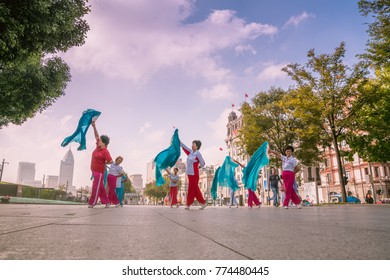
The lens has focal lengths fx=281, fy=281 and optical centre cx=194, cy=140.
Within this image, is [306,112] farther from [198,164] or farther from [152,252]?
[152,252]

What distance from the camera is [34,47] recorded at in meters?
8.28

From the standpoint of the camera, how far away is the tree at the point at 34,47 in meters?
7.15

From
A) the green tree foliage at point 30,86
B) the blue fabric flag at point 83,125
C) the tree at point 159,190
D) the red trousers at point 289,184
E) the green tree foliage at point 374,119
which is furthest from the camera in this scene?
the tree at point 159,190

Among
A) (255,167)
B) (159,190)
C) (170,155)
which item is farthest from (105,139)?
(159,190)

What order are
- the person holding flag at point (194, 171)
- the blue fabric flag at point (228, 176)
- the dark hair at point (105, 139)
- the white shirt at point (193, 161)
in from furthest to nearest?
the blue fabric flag at point (228, 176), the dark hair at point (105, 139), the white shirt at point (193, 161), the person holding flag at point (194, 171)

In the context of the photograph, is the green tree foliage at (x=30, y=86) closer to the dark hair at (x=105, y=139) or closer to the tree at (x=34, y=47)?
the tree at (x=34, y=47)

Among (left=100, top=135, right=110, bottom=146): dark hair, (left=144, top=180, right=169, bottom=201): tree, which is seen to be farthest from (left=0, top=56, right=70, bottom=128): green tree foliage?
(left=144, top=180, right=169, bottom=201): tree

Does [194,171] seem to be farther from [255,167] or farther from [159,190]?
[159,190]

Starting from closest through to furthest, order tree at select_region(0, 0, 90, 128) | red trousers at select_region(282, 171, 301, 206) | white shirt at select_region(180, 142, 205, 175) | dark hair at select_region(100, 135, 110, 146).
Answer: tree at select_region(0, 0, 90, 128), white shirt at select_region(180, 142, 205, 175), red trousers at select_region(282, 171, 301, 206), dark hair at select_region(100, 135, 110, 146)

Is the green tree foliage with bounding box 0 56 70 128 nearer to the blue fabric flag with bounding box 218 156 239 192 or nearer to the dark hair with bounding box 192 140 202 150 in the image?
the dark hair with bounding box 192 140 202 150

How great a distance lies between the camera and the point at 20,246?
1.25 metres

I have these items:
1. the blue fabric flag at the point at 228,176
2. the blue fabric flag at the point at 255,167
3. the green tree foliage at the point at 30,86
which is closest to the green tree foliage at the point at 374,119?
the blue fabric flag at the point at 228,176

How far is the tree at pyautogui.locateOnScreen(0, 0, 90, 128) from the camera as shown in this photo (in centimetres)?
715
